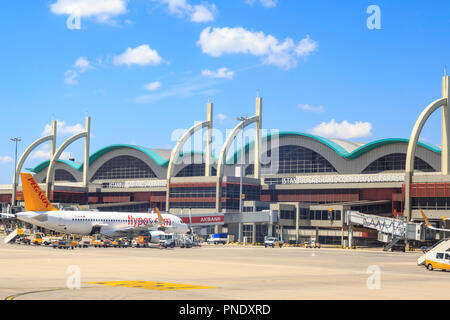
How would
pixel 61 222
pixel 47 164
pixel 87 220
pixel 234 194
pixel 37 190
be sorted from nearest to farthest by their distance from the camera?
pixel 37 190 → pixel 61 222 → pixel 87 220 → pixel 234 194 → pixel 47 164

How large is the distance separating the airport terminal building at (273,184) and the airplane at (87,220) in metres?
17.9

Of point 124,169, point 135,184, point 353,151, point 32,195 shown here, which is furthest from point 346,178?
point 32,195

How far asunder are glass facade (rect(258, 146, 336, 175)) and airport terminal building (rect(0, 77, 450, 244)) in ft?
0.68

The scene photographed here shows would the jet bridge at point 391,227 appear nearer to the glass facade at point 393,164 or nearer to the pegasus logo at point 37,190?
the glass facade at point 393,164

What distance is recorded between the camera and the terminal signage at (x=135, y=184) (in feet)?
456

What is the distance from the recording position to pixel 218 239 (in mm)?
103188

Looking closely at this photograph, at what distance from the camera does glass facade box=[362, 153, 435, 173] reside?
115125 millimetres

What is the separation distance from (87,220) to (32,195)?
8.14 metres

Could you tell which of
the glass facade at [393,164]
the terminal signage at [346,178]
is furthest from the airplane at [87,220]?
the glass facade at [393,164]

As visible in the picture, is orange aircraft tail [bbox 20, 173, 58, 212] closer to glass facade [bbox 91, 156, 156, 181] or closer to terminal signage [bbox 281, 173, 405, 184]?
terminal signage [bbox 281, 173, 405, 184]

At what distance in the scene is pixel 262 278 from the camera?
3591cm

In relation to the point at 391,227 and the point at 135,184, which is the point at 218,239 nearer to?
the point at 391,227

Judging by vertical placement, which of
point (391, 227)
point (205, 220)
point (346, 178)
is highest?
point (346, 178)
